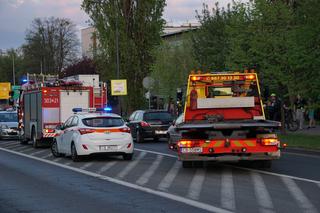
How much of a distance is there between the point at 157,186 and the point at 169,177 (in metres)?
1.53

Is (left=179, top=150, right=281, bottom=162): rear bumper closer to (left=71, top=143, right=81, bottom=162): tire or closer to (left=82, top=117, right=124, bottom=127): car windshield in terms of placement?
(left=82, top=117, right=124, bottom=127): car windshield

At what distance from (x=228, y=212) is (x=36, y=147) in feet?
59.0

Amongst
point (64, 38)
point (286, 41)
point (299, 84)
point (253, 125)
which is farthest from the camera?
point (64, 38)

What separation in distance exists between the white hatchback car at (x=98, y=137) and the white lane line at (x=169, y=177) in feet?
6.57

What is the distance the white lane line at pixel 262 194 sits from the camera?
380 inches

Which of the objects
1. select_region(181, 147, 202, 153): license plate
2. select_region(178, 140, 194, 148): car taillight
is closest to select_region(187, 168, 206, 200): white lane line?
select_region(181, 147, 202, 153): license plate

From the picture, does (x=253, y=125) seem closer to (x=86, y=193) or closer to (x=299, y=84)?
(x=86, y=193)

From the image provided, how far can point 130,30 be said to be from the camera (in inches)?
1766

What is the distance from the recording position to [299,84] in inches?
929

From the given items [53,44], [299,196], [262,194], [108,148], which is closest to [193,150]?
[262,194]

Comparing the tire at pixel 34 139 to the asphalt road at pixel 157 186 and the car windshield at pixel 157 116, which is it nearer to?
the car windshield at pixel 157 116

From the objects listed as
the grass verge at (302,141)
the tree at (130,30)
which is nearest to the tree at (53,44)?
the tree at (130,30)

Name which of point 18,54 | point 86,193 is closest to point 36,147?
point 86,193

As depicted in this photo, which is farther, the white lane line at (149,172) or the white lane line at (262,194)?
the white lane line at (149,172)
